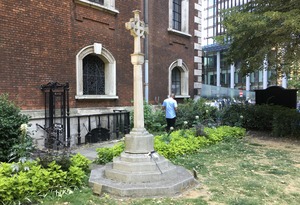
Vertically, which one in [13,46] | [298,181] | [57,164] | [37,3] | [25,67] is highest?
[37,3]

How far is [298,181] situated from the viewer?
5.82m

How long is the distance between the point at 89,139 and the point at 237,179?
5669mm

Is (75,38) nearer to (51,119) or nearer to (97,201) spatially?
(51,119)

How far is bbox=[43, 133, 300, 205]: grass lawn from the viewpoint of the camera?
15.2ft

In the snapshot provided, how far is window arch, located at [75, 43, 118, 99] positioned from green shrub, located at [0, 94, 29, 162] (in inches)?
126

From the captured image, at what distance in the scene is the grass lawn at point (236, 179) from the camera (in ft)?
15.2

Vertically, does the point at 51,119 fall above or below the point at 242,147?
above

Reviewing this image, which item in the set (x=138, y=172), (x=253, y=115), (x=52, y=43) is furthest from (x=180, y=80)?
(x=138, y=172)

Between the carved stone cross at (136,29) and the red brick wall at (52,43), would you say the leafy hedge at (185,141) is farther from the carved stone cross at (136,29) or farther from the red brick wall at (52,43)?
the red brick wall at (52,43)

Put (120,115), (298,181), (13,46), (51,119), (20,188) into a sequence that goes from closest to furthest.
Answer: (20,188)
(298,181)
(13,46)
(51,119)
(120,115)

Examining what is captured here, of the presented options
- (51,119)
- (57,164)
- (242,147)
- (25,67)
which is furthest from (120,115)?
(57,164)

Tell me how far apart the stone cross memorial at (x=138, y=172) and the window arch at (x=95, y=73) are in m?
4.90

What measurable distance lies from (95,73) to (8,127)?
4.98 m

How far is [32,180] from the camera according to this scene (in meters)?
4.58
